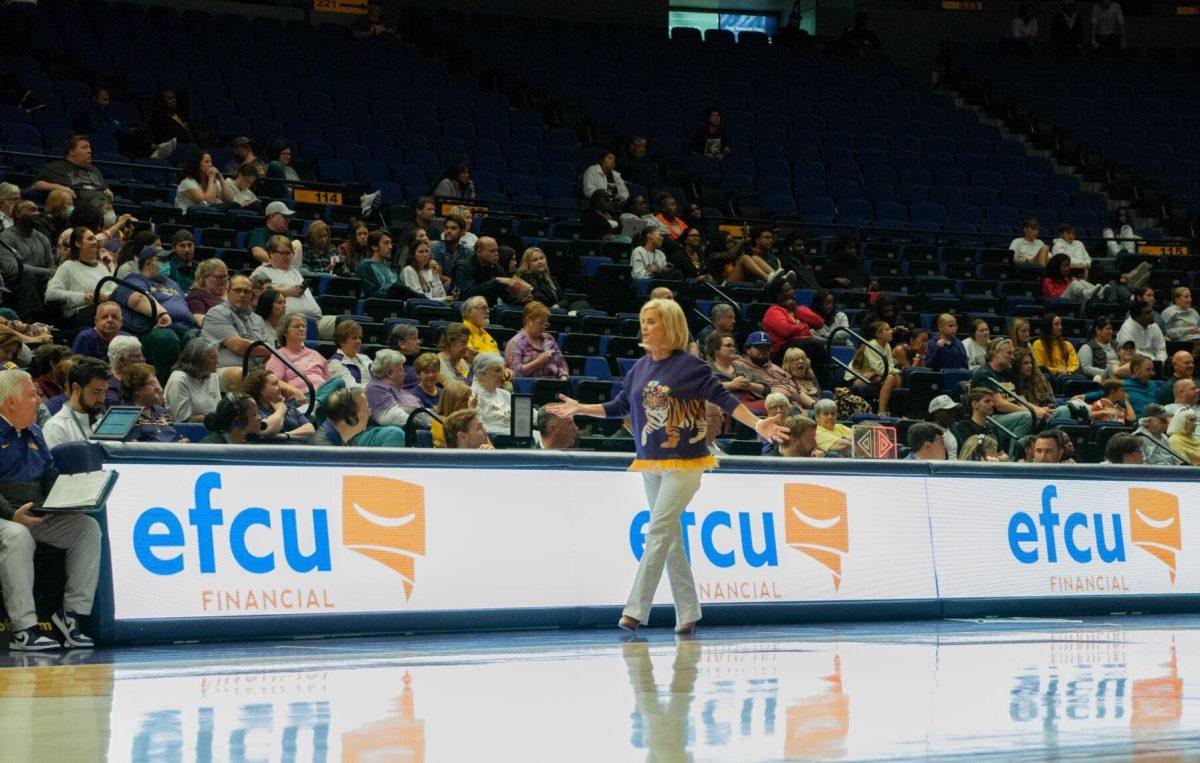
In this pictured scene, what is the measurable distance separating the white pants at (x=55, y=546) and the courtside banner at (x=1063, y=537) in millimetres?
5642

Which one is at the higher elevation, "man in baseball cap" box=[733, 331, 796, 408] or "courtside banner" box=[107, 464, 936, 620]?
"man in baseball cap" box=[733, 331, 796, 408]

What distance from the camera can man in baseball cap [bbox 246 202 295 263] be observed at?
14.5m

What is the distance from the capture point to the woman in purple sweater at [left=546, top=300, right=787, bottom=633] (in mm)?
8453

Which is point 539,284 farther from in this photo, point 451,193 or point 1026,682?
point 1026,682

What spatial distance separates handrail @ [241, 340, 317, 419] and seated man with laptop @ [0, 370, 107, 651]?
10.2 feet

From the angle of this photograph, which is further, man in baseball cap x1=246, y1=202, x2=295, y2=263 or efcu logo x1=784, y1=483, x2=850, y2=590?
man in baseball cap x1=246, y1=202, x2=295, y2=263

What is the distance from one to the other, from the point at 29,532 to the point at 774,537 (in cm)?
463

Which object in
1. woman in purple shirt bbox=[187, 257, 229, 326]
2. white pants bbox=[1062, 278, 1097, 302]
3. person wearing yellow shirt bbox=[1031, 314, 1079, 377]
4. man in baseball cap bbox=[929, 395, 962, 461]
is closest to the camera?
woman in purple shirt bbox=[187, 257, 229, 326]

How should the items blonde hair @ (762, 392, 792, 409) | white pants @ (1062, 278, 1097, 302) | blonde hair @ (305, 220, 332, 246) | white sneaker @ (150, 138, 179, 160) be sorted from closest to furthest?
blonde hair @ (762, 392, 792, 409) < blonde hair @ (305, 220, 332, 246) < white sneaker @ (150, 138, 179, 160) < white pants @ (1062, 278, 1097, 302)

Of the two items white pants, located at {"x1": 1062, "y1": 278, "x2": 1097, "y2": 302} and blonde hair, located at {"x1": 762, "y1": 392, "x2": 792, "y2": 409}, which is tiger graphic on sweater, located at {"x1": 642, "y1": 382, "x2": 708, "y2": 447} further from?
white pants, located at {"x1": 1062, "y1": 278, "x2": 1097, "y2": 302}

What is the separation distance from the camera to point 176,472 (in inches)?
316

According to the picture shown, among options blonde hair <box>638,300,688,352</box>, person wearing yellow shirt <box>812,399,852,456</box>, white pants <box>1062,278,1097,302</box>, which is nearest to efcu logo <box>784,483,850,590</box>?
blonde hair <box>638,300,688,352</box>

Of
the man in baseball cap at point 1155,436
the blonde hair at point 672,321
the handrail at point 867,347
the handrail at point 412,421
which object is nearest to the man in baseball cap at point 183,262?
the handrail at point 412,421

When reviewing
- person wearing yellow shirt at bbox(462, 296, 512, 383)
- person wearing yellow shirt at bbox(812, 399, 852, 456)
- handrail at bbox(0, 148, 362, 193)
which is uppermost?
handrail at bbox(0, 148, 362, 193)
